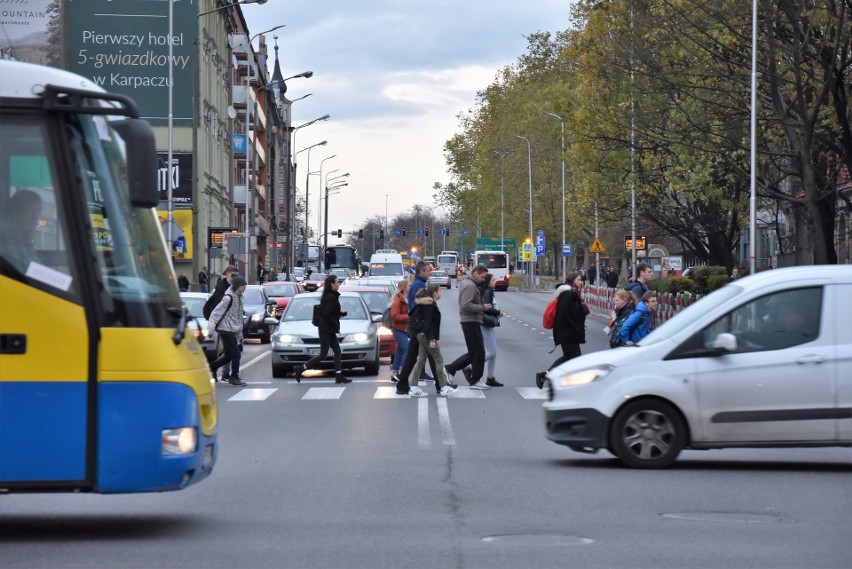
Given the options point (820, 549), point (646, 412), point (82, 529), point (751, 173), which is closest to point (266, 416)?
point (646, 412)

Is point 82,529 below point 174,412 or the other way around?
below

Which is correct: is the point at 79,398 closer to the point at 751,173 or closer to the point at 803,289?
the point at 803,289

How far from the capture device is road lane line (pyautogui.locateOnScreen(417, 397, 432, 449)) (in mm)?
15633

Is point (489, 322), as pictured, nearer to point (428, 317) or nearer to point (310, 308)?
point (428, 317)

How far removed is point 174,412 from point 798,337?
19.8 ft

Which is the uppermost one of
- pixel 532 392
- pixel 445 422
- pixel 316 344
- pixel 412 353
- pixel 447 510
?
pixel 412 353

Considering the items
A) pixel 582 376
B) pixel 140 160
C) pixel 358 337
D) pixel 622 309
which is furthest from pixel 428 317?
pixel 140 160

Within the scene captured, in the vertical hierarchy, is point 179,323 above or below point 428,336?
above

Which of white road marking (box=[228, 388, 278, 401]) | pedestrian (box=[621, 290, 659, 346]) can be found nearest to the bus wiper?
pedestrian (box=[621, 290, 659, 346])

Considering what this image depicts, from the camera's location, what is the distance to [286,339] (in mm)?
26625

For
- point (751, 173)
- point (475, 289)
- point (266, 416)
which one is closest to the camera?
point (266, 416)

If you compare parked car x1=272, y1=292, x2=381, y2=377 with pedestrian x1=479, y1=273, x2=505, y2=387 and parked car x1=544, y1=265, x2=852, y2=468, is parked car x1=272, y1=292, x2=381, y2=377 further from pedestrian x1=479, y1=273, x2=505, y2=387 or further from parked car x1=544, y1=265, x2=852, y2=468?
parked car x1=544, y1=265, x2=852, y2=468

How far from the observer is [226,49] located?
81.0 m

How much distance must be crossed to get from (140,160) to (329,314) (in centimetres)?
1549
